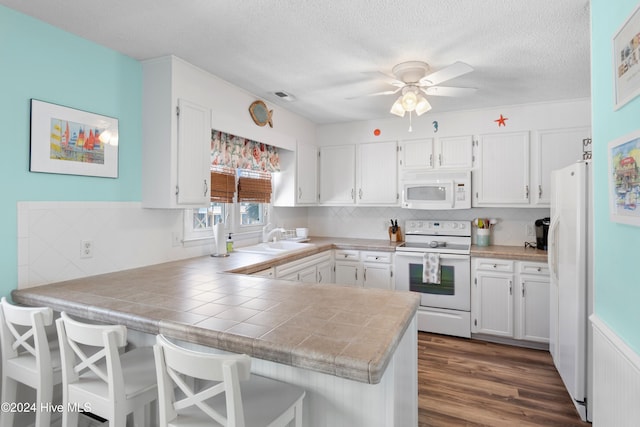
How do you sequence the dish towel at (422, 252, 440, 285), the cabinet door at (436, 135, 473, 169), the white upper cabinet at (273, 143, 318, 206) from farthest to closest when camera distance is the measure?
the white upper cabinet at (273, 143, 318, 206), the cabinet door at (436, 135, 473, 169), the dish towel at (422, 252, 440, 285)

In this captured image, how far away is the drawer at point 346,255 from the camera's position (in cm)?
388

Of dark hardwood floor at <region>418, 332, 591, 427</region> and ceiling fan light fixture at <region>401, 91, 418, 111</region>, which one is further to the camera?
ceiling fan light fixture at <region>401, 91, 418, 111</region>

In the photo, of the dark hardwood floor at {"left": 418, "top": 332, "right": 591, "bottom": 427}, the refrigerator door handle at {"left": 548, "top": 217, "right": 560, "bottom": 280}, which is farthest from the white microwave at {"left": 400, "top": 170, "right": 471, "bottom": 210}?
the dark hardwood floor at {"left": 418, "top": 332, "right": 591, "bottom": 427}

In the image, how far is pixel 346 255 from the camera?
12.9ft

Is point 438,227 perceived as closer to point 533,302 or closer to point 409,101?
point 533,302

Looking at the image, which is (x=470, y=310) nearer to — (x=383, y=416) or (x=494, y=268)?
(x=494, y=268)

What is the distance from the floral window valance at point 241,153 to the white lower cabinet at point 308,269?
1101 mm

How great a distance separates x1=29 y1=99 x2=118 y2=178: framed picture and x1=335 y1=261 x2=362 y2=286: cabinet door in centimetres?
245

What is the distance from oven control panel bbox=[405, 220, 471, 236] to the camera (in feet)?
12.7

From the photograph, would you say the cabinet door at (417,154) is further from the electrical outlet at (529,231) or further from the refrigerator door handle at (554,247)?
the refrigerator door handle at (554,247)

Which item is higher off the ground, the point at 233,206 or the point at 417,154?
the point at 417,154

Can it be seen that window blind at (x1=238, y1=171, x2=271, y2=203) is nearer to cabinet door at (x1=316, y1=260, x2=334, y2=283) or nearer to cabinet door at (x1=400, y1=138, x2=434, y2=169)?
cabinet door at (x1=316, y1=260, x2=334, y2=283)

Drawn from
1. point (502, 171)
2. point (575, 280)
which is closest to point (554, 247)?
point (575, 280)

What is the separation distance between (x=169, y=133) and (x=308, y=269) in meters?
1.79
